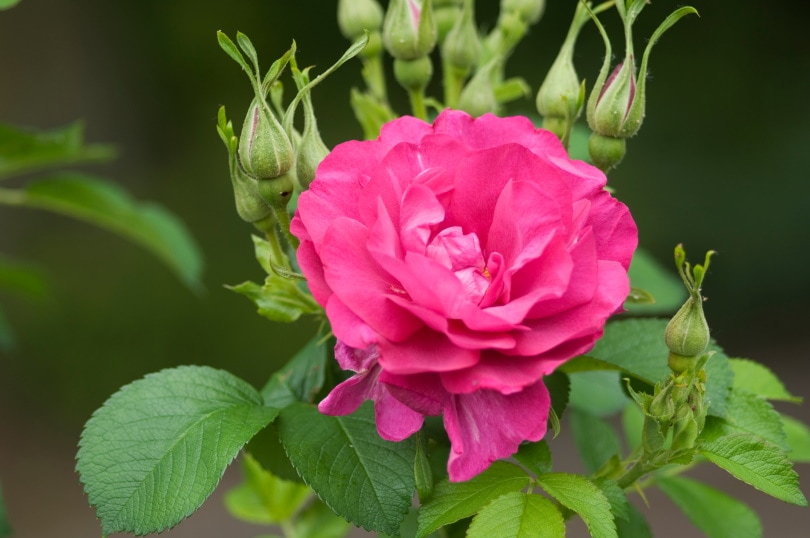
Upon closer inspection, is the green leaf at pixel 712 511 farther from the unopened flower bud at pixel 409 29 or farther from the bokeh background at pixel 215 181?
the bokeh background at pixel 215 181

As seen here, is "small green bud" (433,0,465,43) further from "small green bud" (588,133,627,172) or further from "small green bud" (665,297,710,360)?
"small green bud" (665,297,710,360)

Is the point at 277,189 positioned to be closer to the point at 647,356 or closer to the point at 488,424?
the point at 488,424

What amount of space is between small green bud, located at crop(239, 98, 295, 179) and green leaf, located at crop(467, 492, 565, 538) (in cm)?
27

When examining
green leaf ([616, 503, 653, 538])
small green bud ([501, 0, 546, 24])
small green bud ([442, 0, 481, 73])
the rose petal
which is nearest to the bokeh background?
small green bud ([501, 0, 546, 24])

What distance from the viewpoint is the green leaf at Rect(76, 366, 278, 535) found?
0.60 metres

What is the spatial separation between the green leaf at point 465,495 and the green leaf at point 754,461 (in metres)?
0.13

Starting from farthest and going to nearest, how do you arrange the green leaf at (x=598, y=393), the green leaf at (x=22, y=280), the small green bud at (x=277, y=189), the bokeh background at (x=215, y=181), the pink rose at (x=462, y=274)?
the bokeh background at (x=215, y=181), the green leaf at (x=22, y=280), the green leaf at (x=598, y=393), the small green bud at (x=277, y=189), the pink rose at (x=462, y=274)

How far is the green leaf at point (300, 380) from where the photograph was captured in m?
0.75

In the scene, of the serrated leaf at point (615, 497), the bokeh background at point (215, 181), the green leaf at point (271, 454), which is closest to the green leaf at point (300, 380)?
the green leaf at point (271, 454)

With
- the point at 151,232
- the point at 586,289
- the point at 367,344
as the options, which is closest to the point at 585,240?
the point at 586,289

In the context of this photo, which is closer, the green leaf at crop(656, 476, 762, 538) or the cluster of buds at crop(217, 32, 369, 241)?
the cluster of buds at crop(217, 32, 369, 241)

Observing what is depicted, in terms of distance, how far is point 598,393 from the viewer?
0.96 m

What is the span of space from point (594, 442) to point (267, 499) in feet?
1.30

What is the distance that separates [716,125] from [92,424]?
10.1ft
